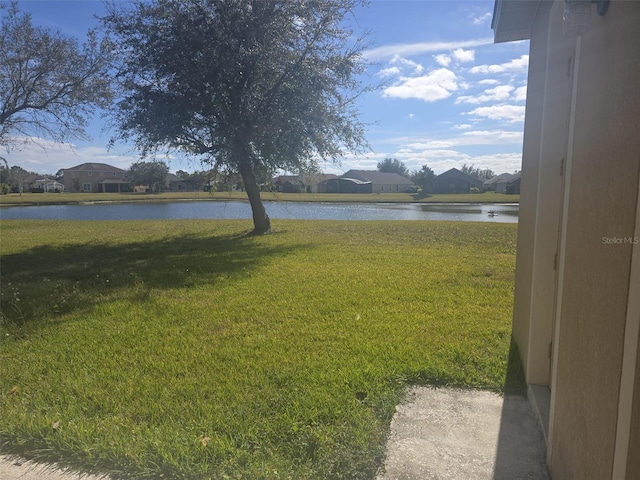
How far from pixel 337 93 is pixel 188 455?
11287 mm

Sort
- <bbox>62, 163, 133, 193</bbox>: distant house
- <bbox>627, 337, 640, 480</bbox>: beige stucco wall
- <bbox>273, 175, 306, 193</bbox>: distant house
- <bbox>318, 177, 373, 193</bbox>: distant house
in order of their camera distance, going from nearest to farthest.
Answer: <bbox>627, 337, 640, 480</bbox>: beige stucco wall < <bbox>273, 175, 306, 193</bbox>: distant house < <bbox>62, 163, 133, 193</bbox>: distant house < <bbox>318, 177, 373, 193</bbox>: distant house

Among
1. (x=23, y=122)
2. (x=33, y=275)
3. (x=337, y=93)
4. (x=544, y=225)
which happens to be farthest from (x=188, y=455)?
(x=23, y=122)

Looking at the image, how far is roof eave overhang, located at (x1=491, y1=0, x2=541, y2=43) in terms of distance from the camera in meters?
3.49

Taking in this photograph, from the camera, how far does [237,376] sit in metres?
3.48

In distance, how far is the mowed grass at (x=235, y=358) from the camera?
257 centimetres

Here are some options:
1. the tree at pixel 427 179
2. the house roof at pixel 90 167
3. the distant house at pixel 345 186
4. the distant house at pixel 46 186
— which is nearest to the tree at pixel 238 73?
the tree at pixel 427 179

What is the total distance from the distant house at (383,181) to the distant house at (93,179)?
39.7m

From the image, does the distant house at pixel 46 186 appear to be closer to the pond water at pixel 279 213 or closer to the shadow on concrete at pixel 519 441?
the pond water at pixel 279 213

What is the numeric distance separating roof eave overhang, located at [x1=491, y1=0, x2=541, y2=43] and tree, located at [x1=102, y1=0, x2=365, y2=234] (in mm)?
7718

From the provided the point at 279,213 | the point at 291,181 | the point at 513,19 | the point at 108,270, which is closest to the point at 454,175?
the point at 279,213

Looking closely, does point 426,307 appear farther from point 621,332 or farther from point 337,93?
A: point 337,93

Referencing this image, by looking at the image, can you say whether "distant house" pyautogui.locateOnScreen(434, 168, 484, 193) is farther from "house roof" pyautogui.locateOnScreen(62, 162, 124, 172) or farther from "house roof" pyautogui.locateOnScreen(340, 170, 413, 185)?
"house roof" pyautogui.locateOnScreen(62, 162, 124, 172)

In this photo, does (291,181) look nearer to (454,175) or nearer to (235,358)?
(235,358)

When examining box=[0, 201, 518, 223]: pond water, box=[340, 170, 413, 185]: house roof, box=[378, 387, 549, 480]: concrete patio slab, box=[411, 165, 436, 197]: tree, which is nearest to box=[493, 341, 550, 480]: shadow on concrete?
box=[378, 387, 549, 480]: concrete patio slab
